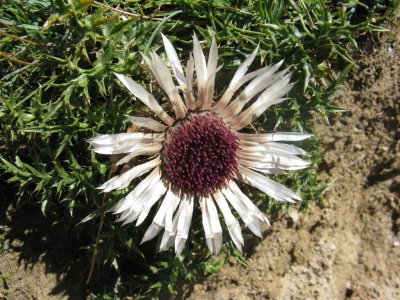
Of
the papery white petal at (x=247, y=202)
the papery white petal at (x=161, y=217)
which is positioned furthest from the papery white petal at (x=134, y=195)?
the papery white petal at (x=247, y=202)

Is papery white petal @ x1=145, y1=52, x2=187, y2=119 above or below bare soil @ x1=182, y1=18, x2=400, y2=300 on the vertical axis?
above

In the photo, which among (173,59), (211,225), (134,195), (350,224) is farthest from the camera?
(350,224)

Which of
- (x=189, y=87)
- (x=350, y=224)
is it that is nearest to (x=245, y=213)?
(x=189, y=87)

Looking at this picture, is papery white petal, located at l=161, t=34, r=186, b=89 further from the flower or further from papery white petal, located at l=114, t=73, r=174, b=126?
papery white petal, located at l=114, t=73, r=174, b=126

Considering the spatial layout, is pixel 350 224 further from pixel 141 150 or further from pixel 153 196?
pixel 141 150

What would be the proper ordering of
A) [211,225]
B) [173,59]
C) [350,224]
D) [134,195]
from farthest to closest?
[350,224] < [211,225] < [134,195] < [173,59]

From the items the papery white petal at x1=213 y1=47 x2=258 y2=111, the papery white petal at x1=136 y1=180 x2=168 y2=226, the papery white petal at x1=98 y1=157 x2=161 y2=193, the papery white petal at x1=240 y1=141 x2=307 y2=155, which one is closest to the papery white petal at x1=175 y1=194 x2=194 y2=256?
the papery white petal at x1=136 y1=180 x2=168 y2=226

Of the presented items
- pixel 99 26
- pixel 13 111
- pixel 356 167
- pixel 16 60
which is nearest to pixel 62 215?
pixel 13 111

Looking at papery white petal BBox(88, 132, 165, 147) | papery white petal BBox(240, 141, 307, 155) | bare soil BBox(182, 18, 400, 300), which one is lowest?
bare soil BBox(182, 18, 400, 300)
